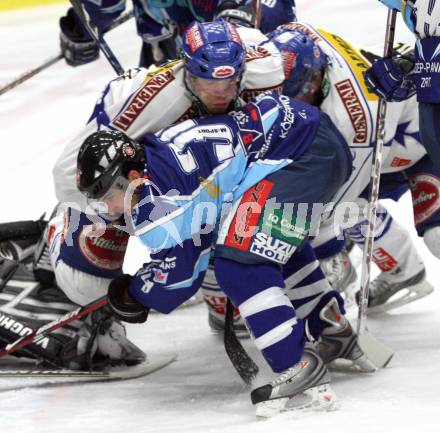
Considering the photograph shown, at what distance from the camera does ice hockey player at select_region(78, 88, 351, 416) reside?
109 inches

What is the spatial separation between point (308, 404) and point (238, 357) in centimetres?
38

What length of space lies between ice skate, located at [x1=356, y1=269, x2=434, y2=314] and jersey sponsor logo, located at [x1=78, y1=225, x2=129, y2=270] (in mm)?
940

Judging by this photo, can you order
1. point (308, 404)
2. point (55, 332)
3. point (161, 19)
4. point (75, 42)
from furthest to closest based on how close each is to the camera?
point (75, 42) → point (161, 19) → point (55, 332) → point (308, 404)

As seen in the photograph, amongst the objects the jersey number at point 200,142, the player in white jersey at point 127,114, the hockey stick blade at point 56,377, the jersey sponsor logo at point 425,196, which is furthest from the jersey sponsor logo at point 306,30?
the hockey stick blade at point 56,377

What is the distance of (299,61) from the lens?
10.6 feet

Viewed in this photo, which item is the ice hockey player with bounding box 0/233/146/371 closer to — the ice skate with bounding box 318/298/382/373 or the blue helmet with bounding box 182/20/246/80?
the ice skate with bounding box 318/298/382/373

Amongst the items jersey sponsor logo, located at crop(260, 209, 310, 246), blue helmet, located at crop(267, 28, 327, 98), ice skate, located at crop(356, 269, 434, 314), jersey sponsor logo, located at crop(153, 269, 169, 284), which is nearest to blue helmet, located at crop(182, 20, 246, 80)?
blue helmet, located at crop(267, 28, 327, 98)

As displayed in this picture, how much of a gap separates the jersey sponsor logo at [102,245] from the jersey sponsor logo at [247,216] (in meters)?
0.49

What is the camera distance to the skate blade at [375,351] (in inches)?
124

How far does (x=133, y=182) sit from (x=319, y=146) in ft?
1.62

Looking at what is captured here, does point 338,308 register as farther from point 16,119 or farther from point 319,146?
point 16,119

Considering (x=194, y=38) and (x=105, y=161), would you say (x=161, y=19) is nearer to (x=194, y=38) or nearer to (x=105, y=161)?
(x=194, y=38)

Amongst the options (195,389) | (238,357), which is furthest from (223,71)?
(195,389)

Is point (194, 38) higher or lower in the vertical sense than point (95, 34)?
higher
